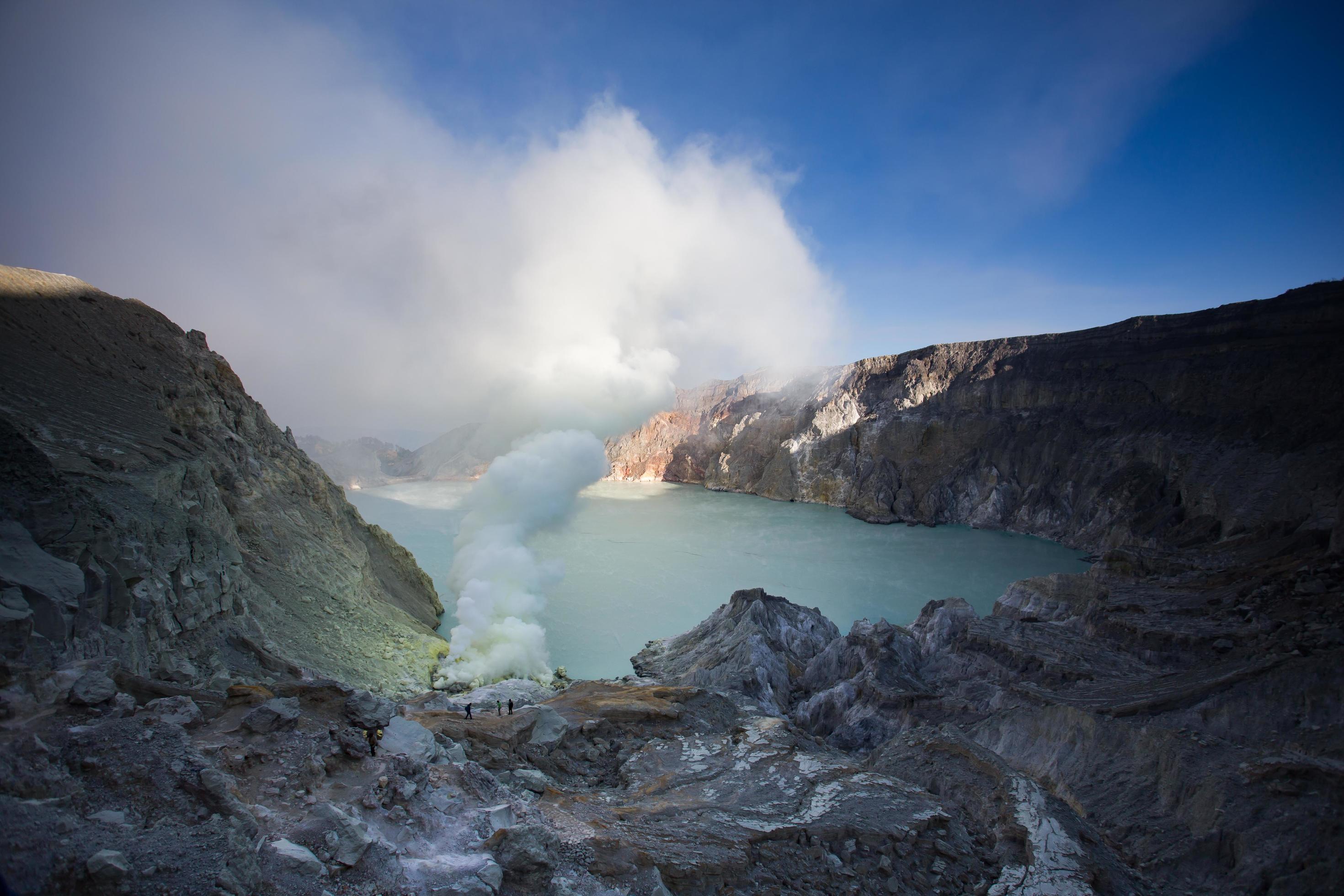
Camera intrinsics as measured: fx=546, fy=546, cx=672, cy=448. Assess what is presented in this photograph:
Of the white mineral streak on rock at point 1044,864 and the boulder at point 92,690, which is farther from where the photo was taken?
the white mineral streak on rock at point 1044,864

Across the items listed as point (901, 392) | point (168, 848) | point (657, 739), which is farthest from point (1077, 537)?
point (168, 848)

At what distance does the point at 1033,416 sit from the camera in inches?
1551

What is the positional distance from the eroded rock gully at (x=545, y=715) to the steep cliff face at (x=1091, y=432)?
7.22 m

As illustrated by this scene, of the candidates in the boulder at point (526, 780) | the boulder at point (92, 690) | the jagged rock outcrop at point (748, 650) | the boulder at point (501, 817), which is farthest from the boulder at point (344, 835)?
the jagged rock outcrop at point (748, 650)

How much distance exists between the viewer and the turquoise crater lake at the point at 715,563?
21.4 metres

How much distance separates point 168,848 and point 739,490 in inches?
2162

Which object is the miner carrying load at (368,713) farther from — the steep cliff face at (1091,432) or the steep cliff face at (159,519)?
the steep cliff face at (1091,432)

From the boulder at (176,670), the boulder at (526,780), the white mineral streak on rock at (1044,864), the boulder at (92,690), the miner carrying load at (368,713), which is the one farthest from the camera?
the boulder at (176,670)

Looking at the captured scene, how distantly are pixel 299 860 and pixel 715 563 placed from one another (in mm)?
28426

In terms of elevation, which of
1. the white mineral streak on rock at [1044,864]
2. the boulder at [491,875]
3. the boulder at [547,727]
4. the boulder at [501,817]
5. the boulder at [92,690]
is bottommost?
the white mineral streak on rock at [1044,864]

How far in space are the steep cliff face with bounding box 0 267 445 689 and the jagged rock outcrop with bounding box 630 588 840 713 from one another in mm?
6762

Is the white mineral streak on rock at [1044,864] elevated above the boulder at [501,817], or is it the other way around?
the boulder at [501,817]

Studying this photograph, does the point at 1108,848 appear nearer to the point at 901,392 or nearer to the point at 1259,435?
the point at 1259,435

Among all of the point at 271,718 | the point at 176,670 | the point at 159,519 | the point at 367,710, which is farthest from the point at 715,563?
the point at 271,718
